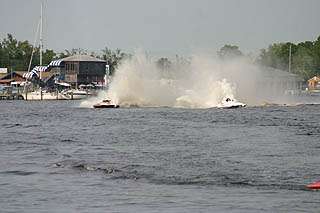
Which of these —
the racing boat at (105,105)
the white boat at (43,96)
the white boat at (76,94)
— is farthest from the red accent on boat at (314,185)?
the white boat at (76,94)

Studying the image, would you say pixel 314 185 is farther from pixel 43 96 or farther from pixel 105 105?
pixel 43 96

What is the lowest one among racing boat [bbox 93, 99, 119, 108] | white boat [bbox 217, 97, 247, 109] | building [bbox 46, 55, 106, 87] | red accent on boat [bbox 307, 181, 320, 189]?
racing boat [bbox 93, 99, 119, 108]

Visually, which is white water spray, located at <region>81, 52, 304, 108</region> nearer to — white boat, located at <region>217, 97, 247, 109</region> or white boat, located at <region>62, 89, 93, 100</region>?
white boat, located at <region>217, 97, 247, 109</region>

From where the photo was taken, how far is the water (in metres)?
23.3

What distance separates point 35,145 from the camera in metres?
45.3

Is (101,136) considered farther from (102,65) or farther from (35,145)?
(102,65)

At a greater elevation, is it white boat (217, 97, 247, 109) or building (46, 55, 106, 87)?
building (46, 55, 106, 87)

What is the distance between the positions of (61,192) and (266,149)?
1663cm

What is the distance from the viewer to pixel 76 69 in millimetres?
185750

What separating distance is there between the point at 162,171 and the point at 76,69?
15700 centimetres

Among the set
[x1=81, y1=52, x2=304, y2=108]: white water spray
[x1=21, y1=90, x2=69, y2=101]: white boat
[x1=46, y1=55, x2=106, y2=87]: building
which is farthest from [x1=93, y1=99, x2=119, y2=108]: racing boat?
[x1=46, y1=55, x2=106, y2=87]: building

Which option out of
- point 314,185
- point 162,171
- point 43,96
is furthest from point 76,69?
point 314,185

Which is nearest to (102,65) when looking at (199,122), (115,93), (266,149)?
(115,93)

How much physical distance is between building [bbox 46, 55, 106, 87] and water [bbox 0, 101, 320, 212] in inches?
5159
